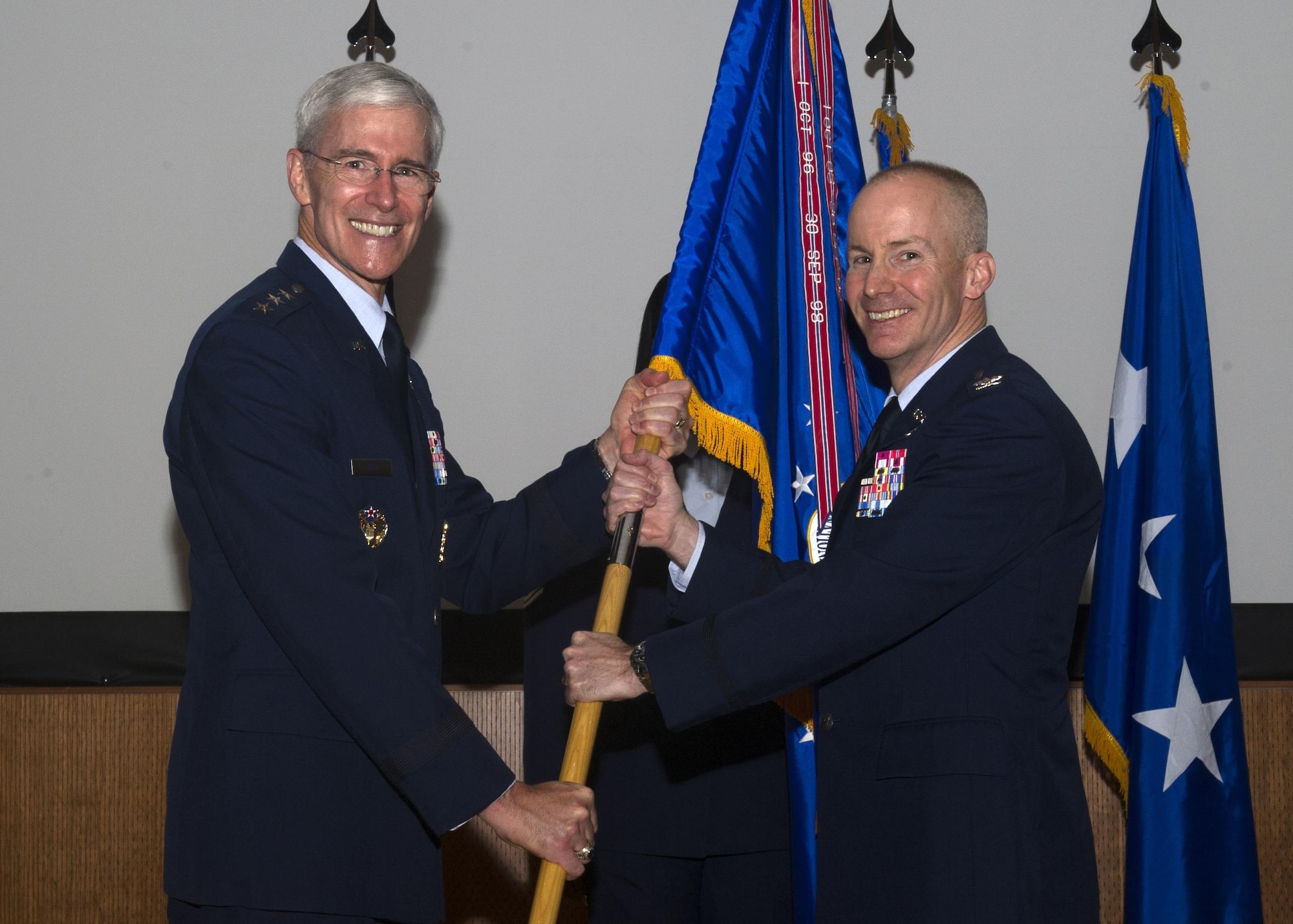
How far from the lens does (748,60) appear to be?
2500 mm

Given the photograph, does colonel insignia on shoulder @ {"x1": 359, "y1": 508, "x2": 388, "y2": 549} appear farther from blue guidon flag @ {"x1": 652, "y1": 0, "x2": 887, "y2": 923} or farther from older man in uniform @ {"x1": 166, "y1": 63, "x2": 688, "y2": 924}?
blue guidon flag @ {"x1": 652, "y1": 0, "x2": 887, "y2": 923}

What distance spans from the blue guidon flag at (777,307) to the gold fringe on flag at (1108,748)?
0.88 metres

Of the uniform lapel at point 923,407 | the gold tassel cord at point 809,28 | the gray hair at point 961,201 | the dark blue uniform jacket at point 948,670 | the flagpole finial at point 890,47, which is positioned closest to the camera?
the dark blue uniform jacket at point 948,670

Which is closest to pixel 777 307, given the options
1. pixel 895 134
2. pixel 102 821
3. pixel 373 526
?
pixel 895 134

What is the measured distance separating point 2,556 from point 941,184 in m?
2.74

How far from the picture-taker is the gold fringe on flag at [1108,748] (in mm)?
2781

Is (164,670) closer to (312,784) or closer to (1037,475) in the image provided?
(312,784)

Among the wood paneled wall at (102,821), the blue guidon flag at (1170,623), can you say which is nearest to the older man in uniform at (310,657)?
the wood paneled wall at (102,821)

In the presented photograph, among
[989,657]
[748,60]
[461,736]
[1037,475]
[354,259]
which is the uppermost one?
[748,60]

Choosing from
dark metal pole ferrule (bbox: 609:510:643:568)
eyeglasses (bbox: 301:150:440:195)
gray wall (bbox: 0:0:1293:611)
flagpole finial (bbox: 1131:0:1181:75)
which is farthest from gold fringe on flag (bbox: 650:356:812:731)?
flagpole finial (bbox: 1131:0:1181:75)

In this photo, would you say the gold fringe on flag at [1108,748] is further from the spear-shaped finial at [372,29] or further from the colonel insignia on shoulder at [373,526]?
the spear-shaped finial at [372,29]

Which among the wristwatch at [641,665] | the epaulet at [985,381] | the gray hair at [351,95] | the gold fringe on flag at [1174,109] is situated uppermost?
the gold fringe on flag at [1174,109]

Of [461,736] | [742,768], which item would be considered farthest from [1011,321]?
[461,736]

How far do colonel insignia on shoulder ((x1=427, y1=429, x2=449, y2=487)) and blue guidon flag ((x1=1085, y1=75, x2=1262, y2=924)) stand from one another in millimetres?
1654
